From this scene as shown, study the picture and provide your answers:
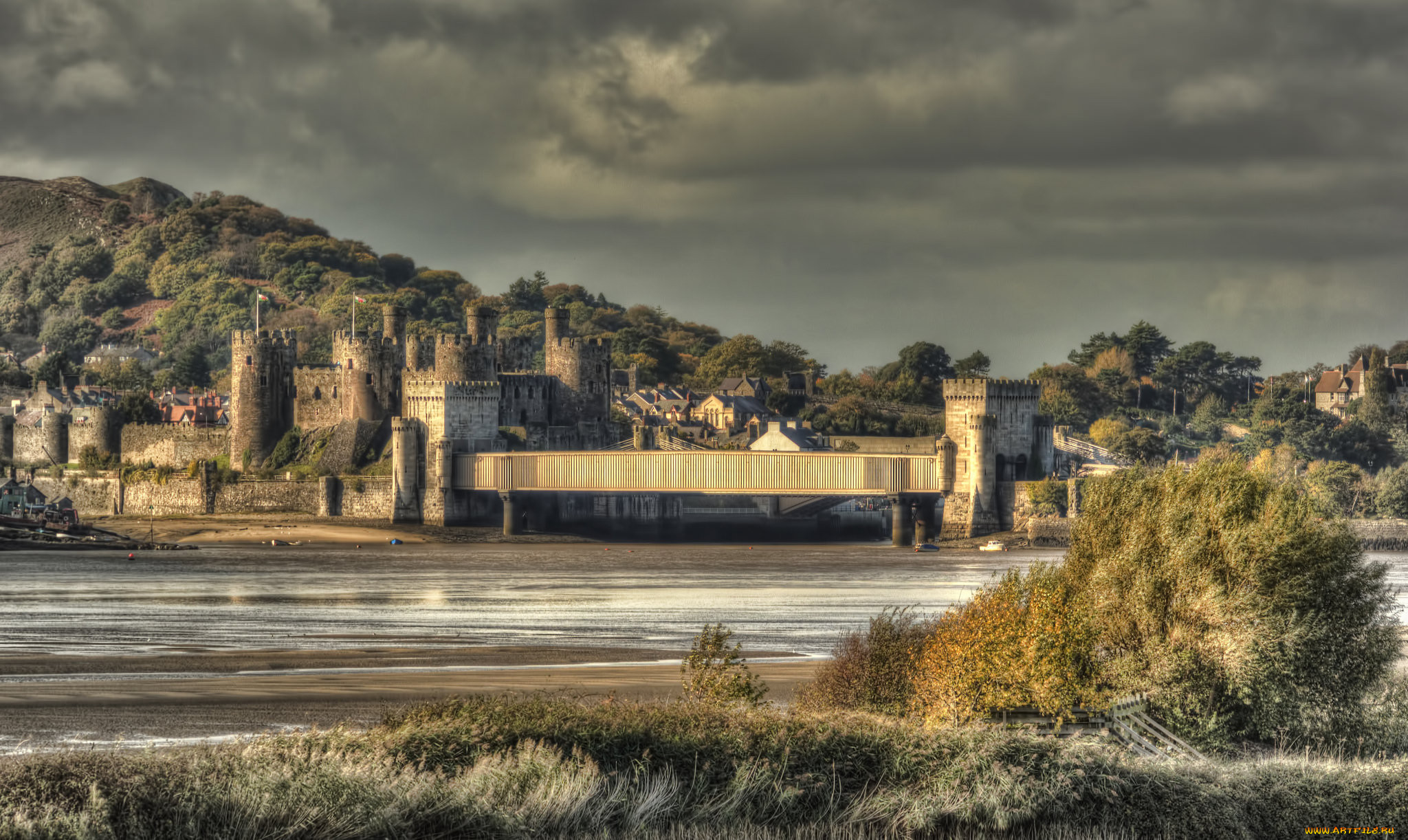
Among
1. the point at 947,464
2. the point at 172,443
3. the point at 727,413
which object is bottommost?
the point at 947,464

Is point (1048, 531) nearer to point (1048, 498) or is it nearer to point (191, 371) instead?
point (1048, 498)

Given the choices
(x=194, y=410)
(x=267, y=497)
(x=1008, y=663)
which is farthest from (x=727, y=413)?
(x=1008, y=663)

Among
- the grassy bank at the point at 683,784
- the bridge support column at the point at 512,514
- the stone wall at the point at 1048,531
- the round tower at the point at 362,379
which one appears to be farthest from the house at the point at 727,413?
the grassy bank at the point at 683,784

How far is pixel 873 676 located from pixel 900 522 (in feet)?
212

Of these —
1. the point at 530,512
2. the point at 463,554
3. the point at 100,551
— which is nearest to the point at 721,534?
the point at 530,512

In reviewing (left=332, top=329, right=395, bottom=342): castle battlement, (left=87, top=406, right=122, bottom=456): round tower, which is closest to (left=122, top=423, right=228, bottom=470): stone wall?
(left=87, top=406, right=122, bottom=456): round tower

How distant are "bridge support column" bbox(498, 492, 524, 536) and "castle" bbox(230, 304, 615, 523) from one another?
9.66ft

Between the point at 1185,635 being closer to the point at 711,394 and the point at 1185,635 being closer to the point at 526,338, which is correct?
the point at 526,338

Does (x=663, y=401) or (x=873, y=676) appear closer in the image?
(x=873, y=676)

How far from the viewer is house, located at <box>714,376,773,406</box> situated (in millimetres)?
152875

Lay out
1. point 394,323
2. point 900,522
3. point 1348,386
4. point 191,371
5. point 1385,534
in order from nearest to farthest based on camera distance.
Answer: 1. point 900,522
2. point 1385,534
3. point 394,323
4. point 191,371
5. point 1348,386

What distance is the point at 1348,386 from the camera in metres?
173

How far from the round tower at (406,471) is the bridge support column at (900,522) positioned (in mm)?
28377

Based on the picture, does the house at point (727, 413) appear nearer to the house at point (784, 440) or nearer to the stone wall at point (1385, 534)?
the house at point (784, 440)
